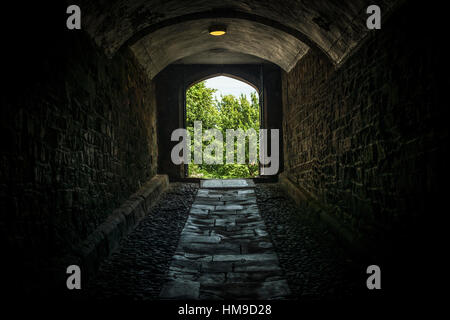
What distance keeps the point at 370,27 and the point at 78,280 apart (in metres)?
3.20

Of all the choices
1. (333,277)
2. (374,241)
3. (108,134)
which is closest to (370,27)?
(374,241)

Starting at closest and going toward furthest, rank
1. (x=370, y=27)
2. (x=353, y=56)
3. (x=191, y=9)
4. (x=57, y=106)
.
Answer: (x=57, y=106) < (x=370, y=27) < (x=353, y=56) < (x=191, y=9)

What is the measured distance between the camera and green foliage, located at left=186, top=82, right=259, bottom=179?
21156mm

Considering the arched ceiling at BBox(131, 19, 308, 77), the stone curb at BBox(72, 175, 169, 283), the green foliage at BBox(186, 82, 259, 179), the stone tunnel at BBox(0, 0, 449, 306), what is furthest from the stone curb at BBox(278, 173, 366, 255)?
the green foliage at BBox(186, 82, 259, 179)

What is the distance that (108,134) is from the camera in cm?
452

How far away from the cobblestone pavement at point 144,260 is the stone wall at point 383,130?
76.7 inches

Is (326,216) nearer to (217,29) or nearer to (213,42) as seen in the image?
(217,29)

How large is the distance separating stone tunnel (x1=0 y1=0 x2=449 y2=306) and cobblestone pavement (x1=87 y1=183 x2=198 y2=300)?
0.02 meters

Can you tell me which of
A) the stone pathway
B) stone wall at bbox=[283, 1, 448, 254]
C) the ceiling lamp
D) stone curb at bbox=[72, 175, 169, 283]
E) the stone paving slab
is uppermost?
the ceiling lamp

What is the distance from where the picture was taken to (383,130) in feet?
10.0

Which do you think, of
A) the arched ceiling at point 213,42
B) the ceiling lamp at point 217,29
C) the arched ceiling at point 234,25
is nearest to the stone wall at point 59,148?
the arched ceiling at point 234,25

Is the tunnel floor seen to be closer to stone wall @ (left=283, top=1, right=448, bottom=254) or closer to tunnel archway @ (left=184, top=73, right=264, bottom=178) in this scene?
stone wall @ (left=283, top=1, right=448, bottom=254)

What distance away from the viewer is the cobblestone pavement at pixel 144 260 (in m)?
2.94
